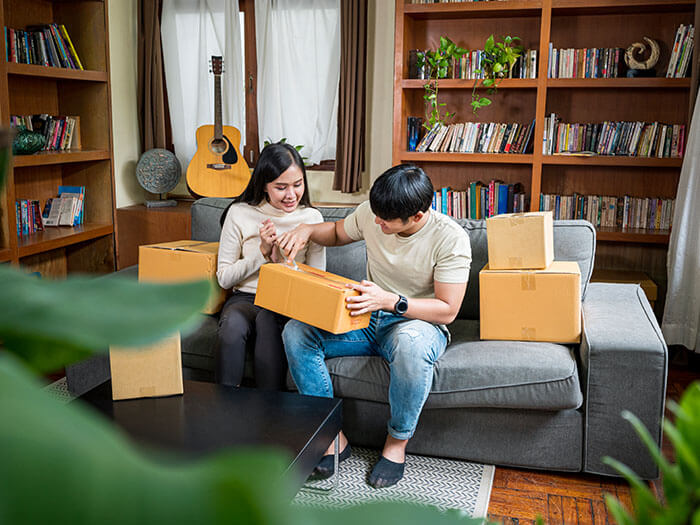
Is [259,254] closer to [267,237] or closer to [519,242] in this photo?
[267,237]

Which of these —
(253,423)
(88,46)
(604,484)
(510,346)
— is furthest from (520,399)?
(88,46)

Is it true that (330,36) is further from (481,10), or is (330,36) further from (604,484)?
(604,484)

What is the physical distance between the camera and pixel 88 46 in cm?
391

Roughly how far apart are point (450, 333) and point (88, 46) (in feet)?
9.06

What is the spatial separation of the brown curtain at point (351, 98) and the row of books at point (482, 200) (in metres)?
0.56

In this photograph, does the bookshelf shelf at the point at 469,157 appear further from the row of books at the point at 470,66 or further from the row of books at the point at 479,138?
the row of books at the point at 470,66

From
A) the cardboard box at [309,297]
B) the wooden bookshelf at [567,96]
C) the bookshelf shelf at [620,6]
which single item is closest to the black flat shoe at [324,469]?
the cardboard box at [309,297]

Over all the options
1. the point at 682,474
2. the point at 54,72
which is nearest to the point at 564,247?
the point at 682,474

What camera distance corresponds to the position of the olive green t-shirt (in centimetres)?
219

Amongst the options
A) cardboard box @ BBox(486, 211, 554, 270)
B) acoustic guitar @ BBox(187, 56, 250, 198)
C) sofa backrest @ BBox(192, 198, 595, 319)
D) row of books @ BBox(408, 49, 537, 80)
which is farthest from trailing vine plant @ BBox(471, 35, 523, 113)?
cardboard box @ BBox(486, 211, 554, 270)

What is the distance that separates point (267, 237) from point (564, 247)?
106 cm

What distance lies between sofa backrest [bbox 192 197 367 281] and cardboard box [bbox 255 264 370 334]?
39 cm

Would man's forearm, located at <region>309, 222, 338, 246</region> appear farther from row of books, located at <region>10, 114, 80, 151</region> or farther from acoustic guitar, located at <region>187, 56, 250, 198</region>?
row of books, located at <region>10, 114, 80, 151</region>

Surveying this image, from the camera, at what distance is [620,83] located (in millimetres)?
3496
